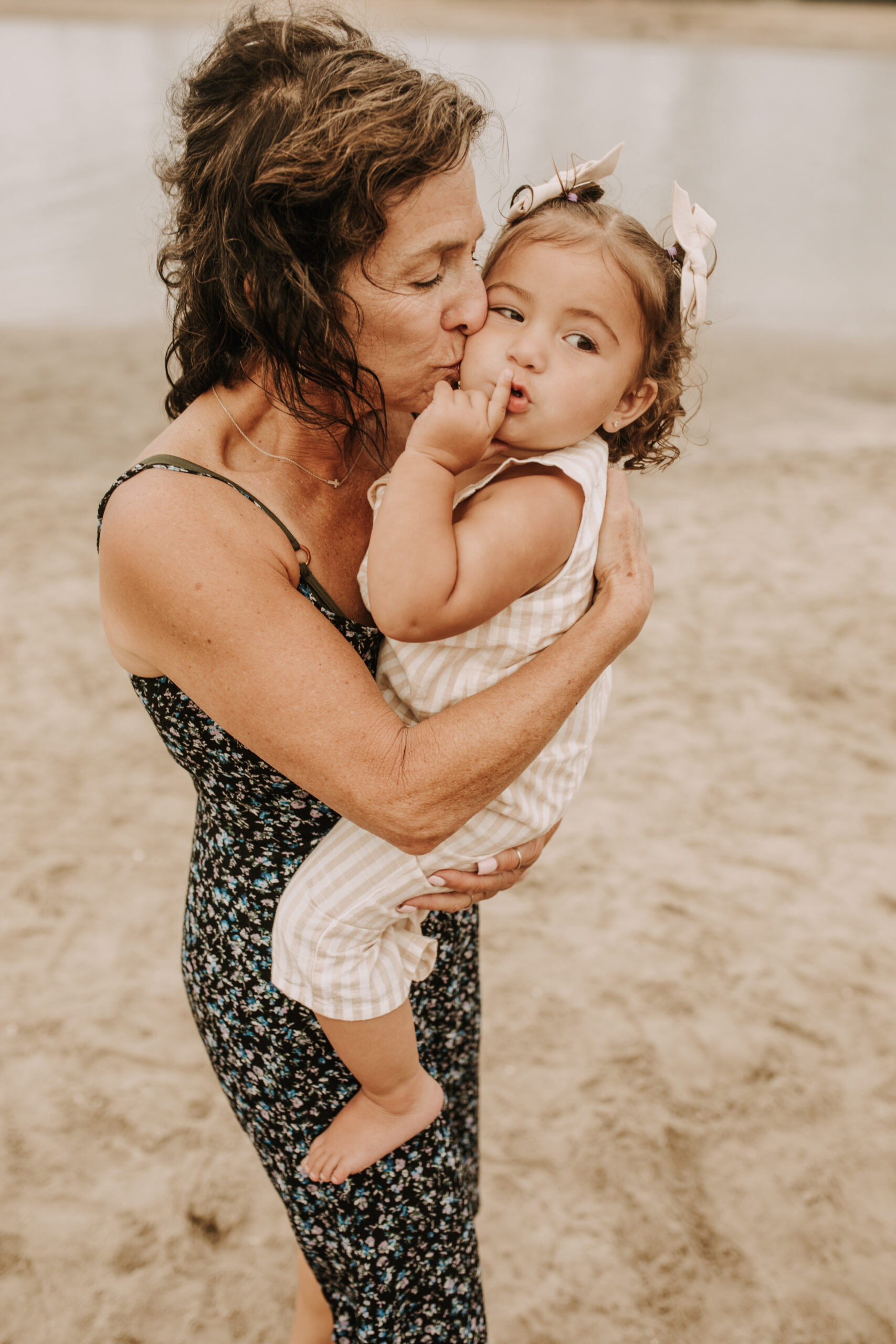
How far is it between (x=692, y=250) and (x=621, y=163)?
19.8 metres

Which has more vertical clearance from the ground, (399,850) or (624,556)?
(624,556)

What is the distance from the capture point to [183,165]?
1.43 meters

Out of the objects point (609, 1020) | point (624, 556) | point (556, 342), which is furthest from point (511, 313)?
point (609, 1020)

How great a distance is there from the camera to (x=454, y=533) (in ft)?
4.40

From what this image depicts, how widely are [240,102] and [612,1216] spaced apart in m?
2.61

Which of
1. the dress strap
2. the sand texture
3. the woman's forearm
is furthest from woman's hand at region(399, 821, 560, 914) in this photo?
the sand texture

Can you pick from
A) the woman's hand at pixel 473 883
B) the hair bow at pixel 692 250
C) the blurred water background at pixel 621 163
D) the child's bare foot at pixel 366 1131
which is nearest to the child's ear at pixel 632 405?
the hair bow at pixel 692 250

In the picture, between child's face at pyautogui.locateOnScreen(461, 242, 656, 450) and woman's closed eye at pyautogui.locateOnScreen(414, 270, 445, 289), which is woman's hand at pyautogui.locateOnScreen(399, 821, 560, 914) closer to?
child's face at pyautogui.locateOnScreen(461, 242, 656, 450)

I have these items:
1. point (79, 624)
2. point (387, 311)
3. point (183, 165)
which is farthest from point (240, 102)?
point (79, 624)

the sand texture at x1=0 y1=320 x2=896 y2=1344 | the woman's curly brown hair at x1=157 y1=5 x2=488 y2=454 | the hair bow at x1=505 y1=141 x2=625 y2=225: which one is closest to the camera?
the woman's curly brown hair at x1=157 y1=5 x2=488 y2=454

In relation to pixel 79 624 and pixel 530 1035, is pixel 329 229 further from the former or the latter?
pixel 79 624

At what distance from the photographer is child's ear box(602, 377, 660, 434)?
165cm

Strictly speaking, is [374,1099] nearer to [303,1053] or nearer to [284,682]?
[303,1053]

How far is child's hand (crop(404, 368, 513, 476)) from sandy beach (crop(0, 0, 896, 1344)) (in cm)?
213
